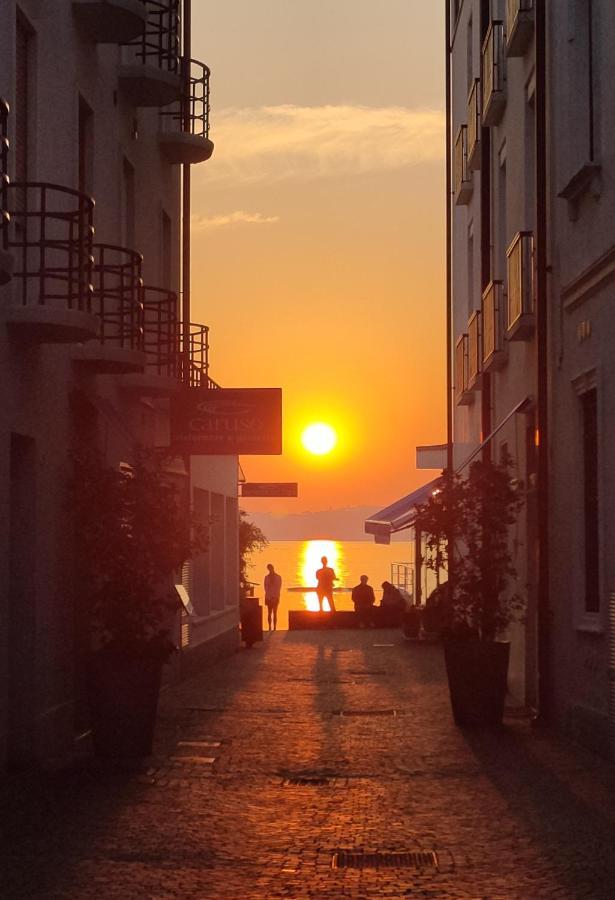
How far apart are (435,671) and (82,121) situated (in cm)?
1180

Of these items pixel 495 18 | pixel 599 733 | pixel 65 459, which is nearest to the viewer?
pixel 599 733

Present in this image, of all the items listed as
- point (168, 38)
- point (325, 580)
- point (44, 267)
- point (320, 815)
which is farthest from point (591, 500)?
point (325, 580)

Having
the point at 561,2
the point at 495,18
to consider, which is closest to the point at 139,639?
the point at 561,2

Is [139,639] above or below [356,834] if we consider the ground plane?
above

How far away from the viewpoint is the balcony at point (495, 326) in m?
20.5

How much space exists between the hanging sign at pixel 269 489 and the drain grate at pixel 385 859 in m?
31.2

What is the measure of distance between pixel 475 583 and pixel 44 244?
621cm

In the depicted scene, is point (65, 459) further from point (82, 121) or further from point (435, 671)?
point (435, 671)

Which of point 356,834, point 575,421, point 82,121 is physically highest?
point 82,121

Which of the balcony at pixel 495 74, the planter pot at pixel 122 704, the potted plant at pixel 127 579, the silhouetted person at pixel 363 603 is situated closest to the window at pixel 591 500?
the potted plant at pixel 127 579

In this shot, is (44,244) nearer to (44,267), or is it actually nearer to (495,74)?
(44,267)

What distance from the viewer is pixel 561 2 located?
15.9 metres

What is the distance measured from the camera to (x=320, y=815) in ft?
35.4

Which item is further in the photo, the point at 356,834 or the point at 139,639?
the point at 139,639
